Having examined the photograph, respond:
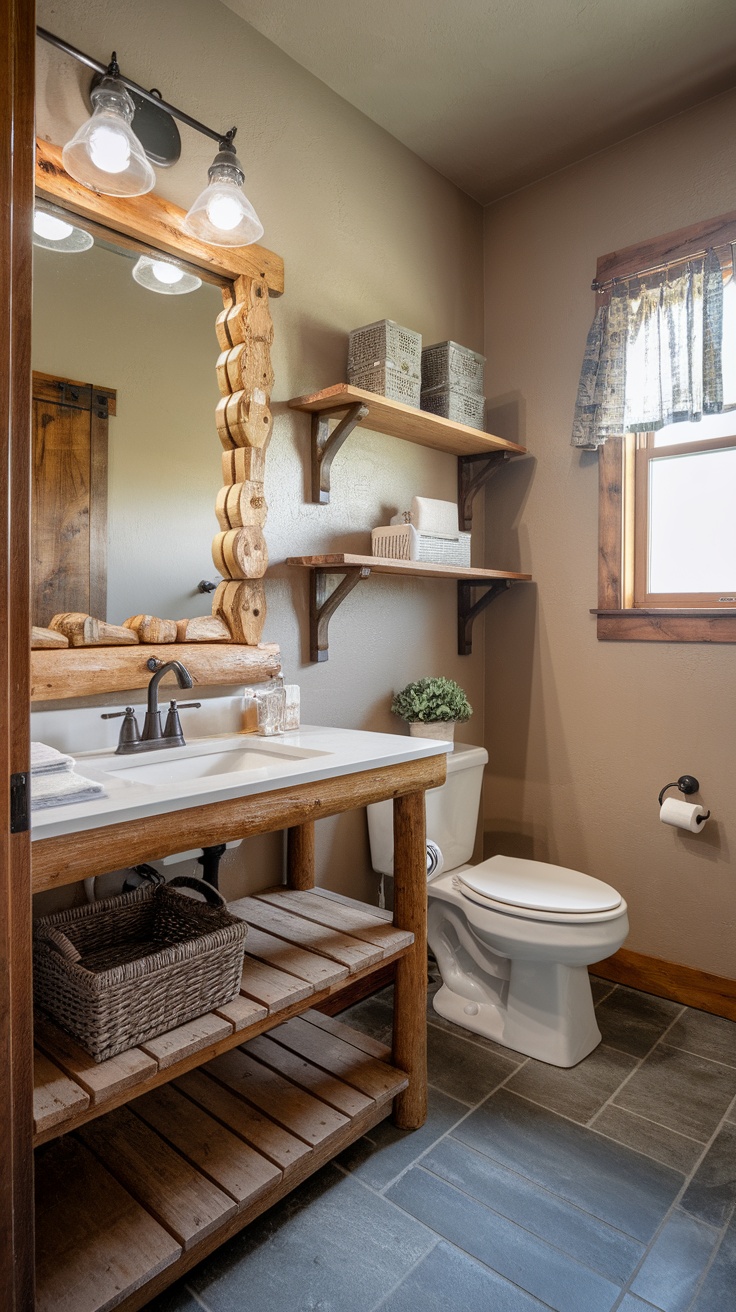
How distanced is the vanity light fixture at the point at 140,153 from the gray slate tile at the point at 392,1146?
205 centimetres

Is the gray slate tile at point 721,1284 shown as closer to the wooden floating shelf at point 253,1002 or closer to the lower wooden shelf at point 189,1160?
the lower wooden shelf at point 189,1160

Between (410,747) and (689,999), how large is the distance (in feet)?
4.67

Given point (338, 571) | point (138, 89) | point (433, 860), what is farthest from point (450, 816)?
point (138, 89)

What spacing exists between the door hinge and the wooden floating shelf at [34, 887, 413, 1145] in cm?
45

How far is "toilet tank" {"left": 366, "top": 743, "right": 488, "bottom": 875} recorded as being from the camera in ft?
7.48

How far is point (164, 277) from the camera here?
1.79m

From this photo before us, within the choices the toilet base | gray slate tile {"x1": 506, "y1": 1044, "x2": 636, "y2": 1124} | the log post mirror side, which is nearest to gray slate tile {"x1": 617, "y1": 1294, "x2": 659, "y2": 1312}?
gray slate tile {"x1": 506, "y1": 1044, "x2": 636, "y2": 1124}

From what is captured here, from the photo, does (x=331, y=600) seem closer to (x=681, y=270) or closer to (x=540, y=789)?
(x=540, y=789)

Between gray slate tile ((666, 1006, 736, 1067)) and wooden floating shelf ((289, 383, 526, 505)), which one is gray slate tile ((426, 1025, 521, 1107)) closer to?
gray slate tile ((666, 1006, 736, 1067))

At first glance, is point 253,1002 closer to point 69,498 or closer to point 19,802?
point 19,802

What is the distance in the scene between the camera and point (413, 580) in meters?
2.56

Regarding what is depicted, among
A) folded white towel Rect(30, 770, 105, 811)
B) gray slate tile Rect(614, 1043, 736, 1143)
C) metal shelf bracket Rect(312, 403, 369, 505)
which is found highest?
metal shelf bracket Rect(312, 403, 369, 505)

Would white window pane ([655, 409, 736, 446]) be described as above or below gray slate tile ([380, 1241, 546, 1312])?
above

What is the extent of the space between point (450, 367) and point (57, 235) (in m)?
1.24
